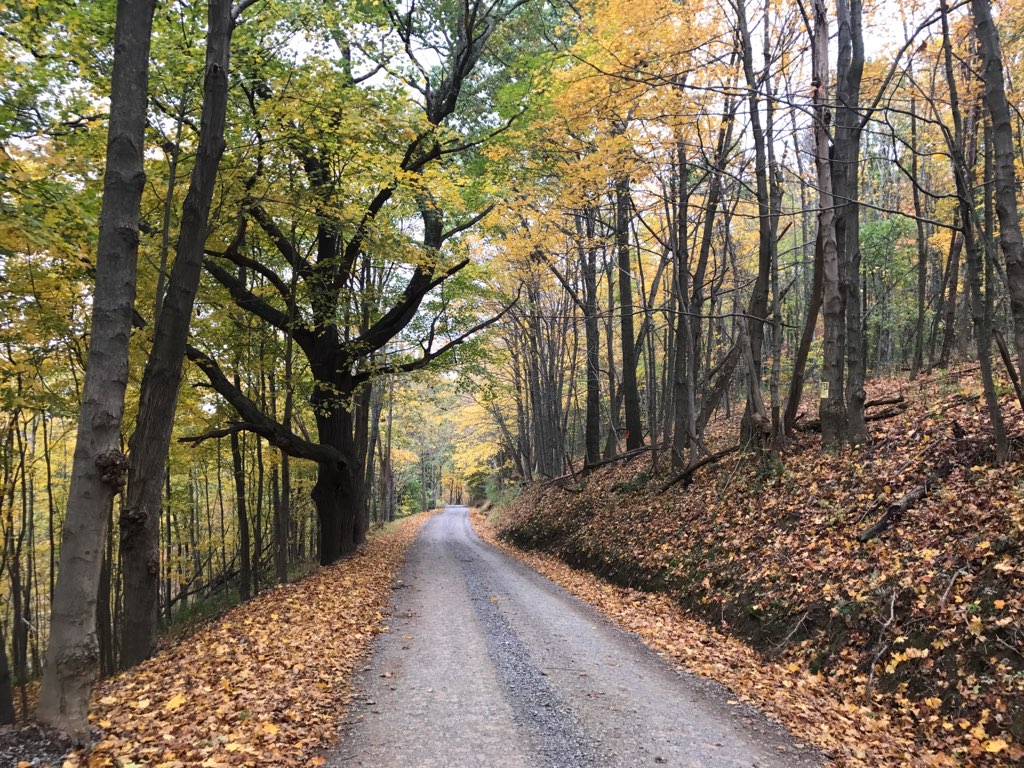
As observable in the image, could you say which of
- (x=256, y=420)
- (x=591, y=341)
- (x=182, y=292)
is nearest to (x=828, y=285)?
(x=182, y=292)

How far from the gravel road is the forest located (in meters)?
1.44

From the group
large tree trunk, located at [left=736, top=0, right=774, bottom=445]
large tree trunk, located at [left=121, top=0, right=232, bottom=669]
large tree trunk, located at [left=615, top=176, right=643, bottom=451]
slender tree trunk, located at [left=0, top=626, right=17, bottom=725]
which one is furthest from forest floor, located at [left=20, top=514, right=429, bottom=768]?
large tree trunk, located at [left=615, top=176, right=643, bottom=451]

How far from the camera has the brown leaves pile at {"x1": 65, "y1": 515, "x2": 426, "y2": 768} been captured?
371 cm

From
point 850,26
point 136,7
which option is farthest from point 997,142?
point 136,7

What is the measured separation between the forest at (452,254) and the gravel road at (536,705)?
1442mm

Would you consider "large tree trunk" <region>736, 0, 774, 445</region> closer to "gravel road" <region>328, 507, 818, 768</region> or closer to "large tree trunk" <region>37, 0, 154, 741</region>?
"gravel road" <region>328, 507, 818, 768</region>

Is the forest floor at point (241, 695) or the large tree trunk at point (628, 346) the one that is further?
the large tree trunk at point (628, 346)

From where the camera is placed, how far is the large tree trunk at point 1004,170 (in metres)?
5.09

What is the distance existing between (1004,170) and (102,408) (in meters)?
7.66

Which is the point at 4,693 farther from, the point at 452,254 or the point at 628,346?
the point at 628,346

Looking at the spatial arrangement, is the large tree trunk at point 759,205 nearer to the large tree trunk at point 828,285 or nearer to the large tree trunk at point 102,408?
the large tree trunk at point 828,285

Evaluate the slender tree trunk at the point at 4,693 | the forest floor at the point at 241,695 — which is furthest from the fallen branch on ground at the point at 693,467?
the slender tree trunk at the point at 4,693

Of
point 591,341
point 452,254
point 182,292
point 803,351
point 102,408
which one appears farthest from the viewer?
point 591,341

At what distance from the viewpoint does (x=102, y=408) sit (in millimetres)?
3721
